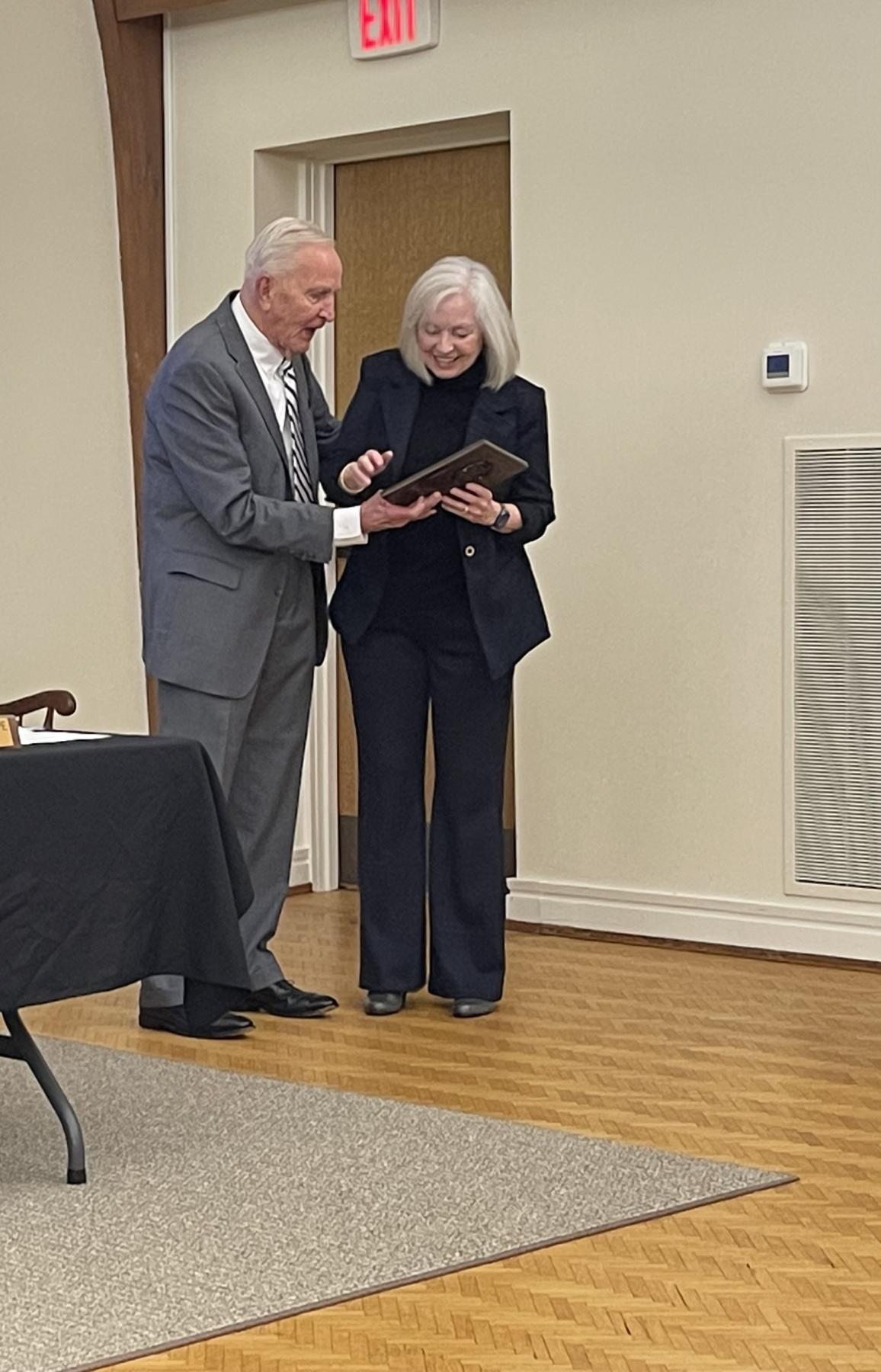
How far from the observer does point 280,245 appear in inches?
185

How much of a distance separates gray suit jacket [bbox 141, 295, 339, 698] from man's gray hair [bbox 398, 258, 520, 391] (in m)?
0.35

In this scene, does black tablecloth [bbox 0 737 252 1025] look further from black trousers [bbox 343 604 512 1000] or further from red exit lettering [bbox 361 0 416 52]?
red exit lettering [bbox 361 0 416 52]

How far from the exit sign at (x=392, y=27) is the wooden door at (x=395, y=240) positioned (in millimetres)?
332

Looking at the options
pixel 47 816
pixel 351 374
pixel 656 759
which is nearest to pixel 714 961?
pixel 656 759

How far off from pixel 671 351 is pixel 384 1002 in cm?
192

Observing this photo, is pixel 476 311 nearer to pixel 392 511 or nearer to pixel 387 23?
pixel 392 511

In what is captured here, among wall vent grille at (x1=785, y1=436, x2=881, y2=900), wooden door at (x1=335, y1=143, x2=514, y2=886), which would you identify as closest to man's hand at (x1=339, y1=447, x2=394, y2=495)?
wall vent grille at (x1=785, y1=436, x2=881, y2=900)

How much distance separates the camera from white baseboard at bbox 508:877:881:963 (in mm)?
5500

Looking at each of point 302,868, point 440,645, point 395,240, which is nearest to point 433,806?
point 440,645

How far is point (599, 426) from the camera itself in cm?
589

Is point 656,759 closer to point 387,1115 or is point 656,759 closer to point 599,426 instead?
point 599,426

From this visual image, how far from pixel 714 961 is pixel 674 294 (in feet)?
5.62

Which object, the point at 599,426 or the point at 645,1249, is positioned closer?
the point at 645,1249

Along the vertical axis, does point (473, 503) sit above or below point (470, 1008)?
above
